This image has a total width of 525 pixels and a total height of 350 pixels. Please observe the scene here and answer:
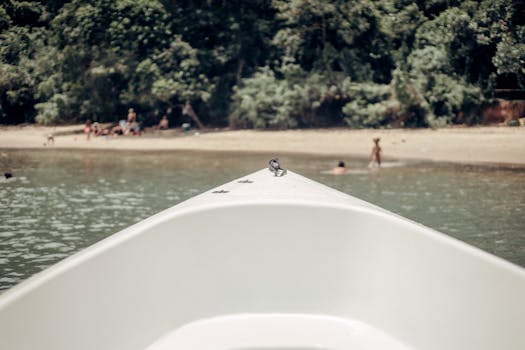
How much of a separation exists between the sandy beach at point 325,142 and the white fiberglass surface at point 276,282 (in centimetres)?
1053

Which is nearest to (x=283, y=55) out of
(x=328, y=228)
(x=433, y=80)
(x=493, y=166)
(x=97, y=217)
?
(x=433, y=80)

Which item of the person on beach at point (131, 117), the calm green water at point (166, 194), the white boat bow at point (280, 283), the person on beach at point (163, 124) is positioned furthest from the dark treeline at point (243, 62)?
the white boat bow at point (280, 283)

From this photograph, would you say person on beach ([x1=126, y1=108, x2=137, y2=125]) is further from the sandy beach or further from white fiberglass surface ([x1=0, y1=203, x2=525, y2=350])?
white fiberglass surface ([x1=0, y1=203, x2=525, y2=350])

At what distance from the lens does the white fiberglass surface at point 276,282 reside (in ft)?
6.92

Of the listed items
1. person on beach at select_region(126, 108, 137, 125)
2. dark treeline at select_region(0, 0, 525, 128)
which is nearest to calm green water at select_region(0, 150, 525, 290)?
person on beach at select_region(126, 108, 137, 125)

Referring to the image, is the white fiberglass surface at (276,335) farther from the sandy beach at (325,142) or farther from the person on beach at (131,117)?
the person on beach at (131,117)

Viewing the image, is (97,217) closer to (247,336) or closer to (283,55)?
(247,336)

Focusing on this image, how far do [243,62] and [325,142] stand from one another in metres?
4.87

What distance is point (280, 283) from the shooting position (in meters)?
3.09

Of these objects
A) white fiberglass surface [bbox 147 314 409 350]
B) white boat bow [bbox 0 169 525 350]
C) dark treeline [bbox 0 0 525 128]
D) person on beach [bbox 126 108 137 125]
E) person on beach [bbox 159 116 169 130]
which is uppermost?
dark treeline [bbox 0 0 525 128]

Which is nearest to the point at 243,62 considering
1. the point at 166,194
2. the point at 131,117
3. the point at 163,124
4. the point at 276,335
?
the point at 163,124

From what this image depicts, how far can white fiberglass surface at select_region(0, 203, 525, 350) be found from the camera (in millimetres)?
2109

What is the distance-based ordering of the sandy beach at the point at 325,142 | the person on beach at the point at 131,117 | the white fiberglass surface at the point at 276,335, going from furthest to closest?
the person on beach at the point at 131,117, the sandy beach at the point at 325,142, the white fiberglass surface at the point at 276,335

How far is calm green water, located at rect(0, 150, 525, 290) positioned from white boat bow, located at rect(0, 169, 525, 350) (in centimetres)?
228
